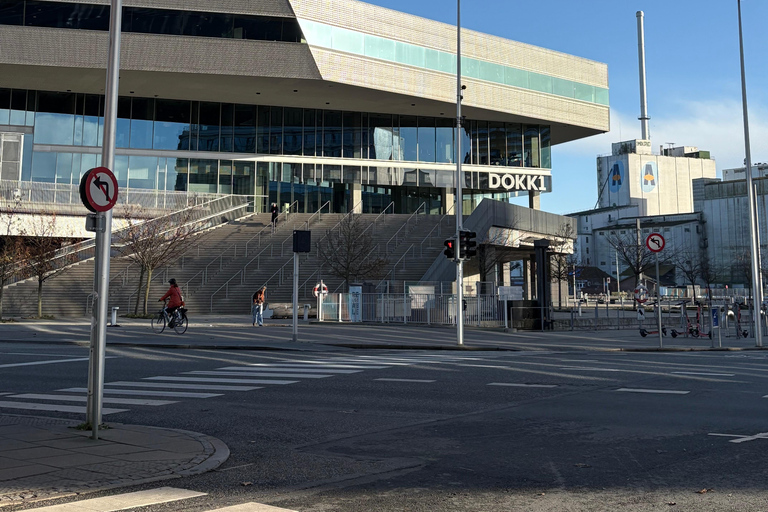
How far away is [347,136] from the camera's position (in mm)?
60062

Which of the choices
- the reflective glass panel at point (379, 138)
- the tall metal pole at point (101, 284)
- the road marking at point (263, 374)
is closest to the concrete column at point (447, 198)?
the reflective glass panel at point (379, 138)

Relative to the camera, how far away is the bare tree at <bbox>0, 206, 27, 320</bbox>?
34312mm

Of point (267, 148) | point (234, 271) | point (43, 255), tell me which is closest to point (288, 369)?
point (43, 255)

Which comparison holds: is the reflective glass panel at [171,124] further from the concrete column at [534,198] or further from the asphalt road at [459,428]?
the asphalt road at [459,428]

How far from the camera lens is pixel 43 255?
35406 millimetres

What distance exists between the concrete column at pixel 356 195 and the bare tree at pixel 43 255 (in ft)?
A: 73.7

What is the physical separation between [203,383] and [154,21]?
42.1m

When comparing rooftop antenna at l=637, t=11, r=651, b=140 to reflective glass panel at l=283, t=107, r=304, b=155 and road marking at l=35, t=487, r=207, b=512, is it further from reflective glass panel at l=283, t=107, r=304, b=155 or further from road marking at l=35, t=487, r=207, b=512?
road marking at l=35, t=487, r=207, b=512

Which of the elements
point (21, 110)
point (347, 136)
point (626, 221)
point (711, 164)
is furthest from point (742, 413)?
point (711, 164)

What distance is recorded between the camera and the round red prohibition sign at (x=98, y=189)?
26.9 ft

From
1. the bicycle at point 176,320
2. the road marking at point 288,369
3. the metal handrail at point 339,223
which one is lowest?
the road marking at point 288,369

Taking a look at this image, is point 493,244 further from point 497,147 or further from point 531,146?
point 531,146

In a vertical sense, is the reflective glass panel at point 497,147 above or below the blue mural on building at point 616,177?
below

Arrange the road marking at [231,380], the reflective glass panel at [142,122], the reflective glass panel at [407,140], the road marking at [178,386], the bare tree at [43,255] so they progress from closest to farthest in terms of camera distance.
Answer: the road marking at [178,386]
the road marking at [231,380]
the bare tree at [43,255]
the reflective glass panel at [142,122]
the reflective glass panel at [407,140]
